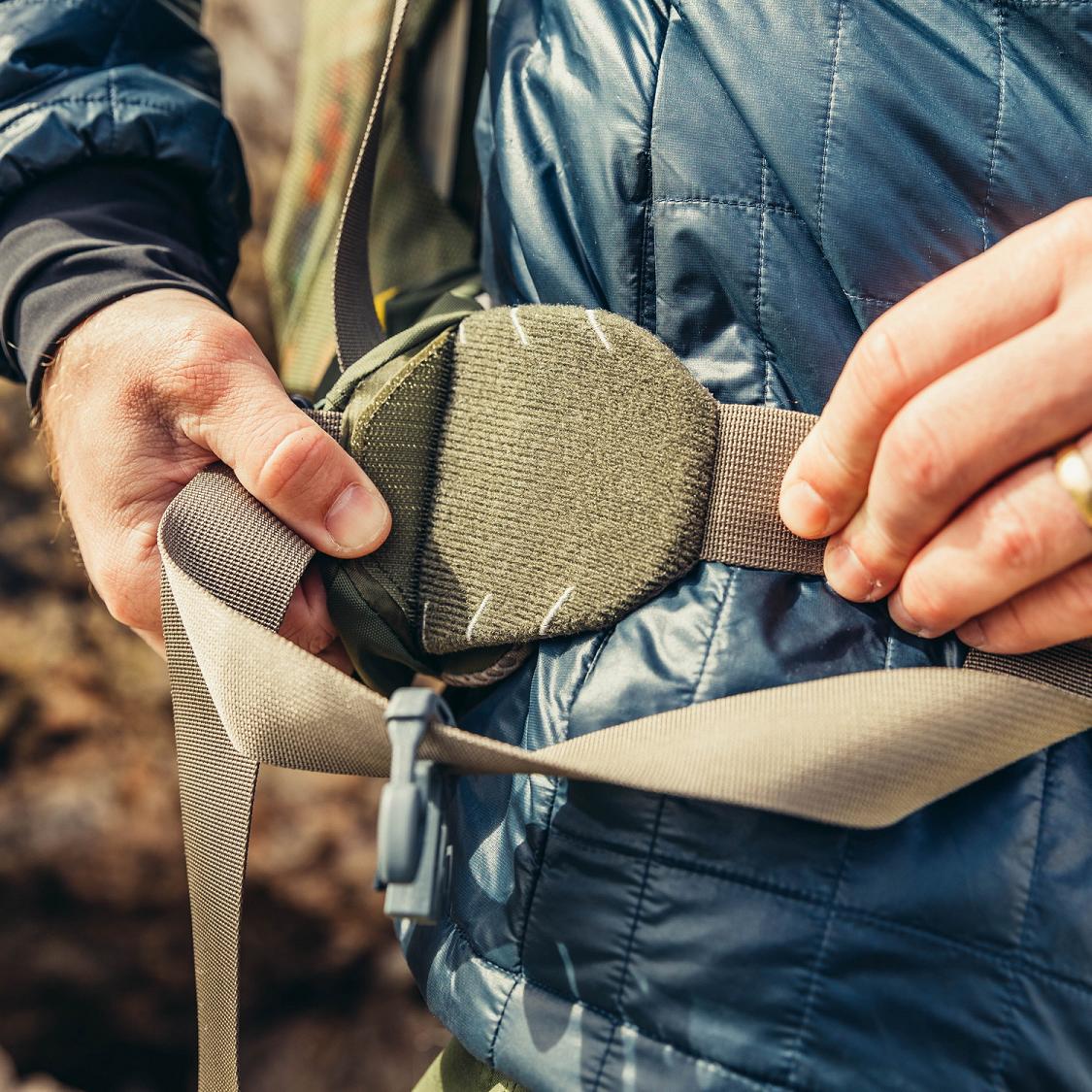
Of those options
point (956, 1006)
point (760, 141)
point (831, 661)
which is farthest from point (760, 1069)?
point (760, 141)

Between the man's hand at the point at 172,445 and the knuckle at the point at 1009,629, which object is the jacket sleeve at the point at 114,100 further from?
the knuckle at the point at 1009,629

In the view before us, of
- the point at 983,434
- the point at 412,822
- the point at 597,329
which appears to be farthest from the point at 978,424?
the point at 412,822

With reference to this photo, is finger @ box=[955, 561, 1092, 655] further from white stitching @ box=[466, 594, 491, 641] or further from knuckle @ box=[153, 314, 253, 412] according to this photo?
knuckle @ box=[153, 314, 253, 412]

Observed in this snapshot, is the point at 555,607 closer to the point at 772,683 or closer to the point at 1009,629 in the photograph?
the point at 772,683

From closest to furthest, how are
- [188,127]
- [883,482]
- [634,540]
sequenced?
[883,482], [634,540], [188,127]

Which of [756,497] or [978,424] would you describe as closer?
[978,424]

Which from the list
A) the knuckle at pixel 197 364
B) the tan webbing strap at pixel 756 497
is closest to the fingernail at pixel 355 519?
the knuckle at pixel 197 364

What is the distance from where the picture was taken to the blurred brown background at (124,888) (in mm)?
1502

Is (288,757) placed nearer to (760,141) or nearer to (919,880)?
(919,880)

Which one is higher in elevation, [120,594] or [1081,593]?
[1081,593]

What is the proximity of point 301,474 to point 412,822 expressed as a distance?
0.29m

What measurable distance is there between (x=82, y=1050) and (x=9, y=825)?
1.32ft

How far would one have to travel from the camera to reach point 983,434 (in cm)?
56

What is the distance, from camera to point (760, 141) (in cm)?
66
